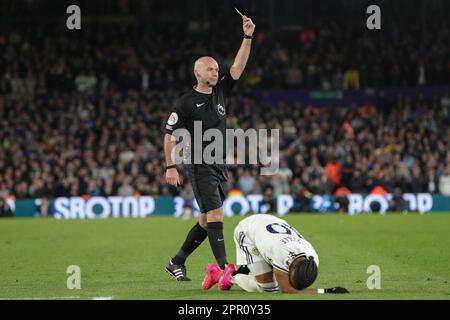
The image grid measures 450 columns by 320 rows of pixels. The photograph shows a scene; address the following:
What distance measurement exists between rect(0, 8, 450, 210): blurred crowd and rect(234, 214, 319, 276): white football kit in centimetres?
1661

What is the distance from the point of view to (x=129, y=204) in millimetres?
27750

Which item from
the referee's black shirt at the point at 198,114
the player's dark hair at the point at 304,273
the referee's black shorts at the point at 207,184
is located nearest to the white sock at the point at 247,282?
the player's dark hair at the point at 304,273

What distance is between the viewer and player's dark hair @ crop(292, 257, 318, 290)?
9.44m

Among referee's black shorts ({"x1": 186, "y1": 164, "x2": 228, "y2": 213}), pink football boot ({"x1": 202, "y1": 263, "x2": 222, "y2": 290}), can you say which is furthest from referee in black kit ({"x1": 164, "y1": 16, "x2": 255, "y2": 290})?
pink football boot ({"x1": 202, "y1": 263, "x2": 222, "y2": 290})

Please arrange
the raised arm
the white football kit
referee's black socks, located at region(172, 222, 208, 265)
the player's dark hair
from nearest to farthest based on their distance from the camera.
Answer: the player's dark hair
the white football kit
the raised arm
referee's black socks, located at region(172, 222, 208, 265)

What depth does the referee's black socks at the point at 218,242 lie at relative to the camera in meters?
11.0

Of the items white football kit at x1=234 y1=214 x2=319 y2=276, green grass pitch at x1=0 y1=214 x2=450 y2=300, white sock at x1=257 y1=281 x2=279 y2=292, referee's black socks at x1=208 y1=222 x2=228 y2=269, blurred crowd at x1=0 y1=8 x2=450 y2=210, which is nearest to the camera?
white football kit at x1=234 y1=214 x2=319 y2=276

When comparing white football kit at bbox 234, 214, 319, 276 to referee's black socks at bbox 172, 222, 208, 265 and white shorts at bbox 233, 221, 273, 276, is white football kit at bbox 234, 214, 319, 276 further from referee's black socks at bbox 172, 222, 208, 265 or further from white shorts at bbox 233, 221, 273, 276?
referee's black socks at bbox 172, 222, 208, 265

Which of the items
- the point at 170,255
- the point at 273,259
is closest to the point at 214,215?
the point at 273,259

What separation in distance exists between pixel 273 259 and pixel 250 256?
1.88 feet

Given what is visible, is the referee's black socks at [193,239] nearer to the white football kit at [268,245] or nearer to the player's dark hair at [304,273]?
the white football kit at [268,245]
